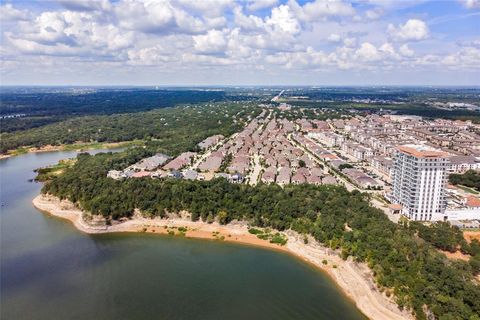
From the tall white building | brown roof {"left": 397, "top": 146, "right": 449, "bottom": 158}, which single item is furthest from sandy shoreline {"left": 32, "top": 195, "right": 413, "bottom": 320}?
brown roof {"left": 397, "top": 146, "right": 449, "bottom": 158}

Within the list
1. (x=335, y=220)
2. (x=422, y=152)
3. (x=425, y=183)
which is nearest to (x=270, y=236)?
(x=335, y=220)

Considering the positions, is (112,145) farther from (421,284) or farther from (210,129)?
(421,284)

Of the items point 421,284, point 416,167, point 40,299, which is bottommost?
point 40,299

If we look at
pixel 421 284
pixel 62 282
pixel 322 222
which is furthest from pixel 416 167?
pixel 62 282

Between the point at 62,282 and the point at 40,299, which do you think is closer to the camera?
the point at 40,299

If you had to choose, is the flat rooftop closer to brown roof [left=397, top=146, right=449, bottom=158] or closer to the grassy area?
brown roof [left=397, top=146, right=449, bottom=158]

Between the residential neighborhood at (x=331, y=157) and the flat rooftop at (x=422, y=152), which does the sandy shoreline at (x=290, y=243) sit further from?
the flat rooftop at (x=422, y=152)

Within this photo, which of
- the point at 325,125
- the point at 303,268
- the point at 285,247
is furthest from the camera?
the point at 325,125
